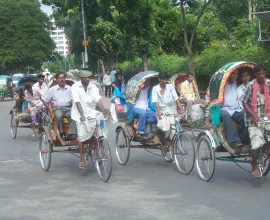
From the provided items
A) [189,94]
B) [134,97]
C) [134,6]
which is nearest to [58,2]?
[134,6]

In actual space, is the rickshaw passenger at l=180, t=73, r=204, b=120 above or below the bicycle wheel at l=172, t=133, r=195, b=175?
above

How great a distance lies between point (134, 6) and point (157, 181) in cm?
1570

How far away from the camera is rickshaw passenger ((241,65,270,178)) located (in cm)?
819

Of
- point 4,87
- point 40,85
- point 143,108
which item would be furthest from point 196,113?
point 4,87

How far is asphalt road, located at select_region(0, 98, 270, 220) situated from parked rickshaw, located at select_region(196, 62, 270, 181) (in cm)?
25

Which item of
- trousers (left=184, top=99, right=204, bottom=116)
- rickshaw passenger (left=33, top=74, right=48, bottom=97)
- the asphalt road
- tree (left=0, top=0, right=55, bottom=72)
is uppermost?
tree (left=0, top=0, right=55, bottom=72)

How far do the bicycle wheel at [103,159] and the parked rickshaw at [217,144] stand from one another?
1.39m

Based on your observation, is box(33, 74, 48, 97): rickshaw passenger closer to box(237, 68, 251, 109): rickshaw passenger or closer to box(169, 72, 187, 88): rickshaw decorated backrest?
box(169, 72, 187, 88): rickshaw decorated backrest

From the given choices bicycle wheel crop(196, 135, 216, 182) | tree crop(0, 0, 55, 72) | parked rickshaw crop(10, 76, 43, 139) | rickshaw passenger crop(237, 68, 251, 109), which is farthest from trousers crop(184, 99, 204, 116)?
tree crop(0, 0, 55, 72)

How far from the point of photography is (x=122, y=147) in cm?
1107

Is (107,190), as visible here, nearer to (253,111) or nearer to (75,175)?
(75,175)

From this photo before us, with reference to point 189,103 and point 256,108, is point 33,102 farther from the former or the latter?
point 256,108

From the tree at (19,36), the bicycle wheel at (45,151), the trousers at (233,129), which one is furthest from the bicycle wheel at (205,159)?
the tree at (19,36)

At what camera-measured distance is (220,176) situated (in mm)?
9383
